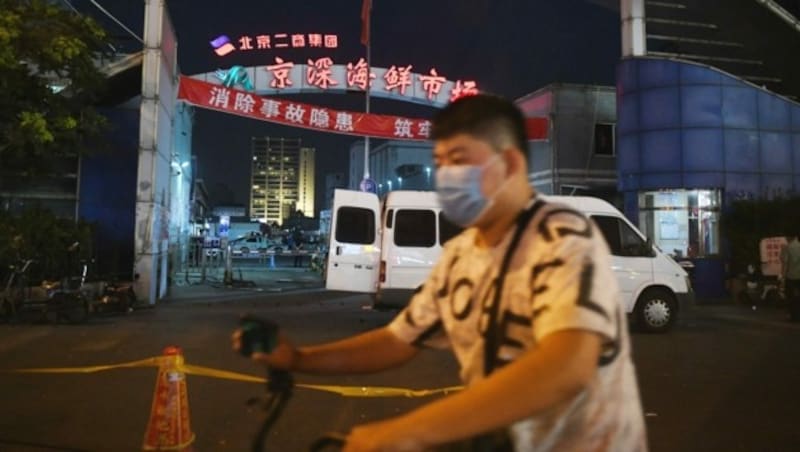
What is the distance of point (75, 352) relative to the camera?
9.44 metres

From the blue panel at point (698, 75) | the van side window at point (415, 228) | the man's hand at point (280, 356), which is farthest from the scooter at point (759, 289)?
the man's hand at point (280, 356)

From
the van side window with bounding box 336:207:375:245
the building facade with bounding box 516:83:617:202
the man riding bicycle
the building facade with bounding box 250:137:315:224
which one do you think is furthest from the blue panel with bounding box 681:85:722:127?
the building facade with bounding box 250:137:315:224

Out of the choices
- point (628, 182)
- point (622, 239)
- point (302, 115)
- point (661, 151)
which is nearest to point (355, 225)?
point (622, 239)

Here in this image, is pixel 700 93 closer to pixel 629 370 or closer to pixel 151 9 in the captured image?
pixel 151 9

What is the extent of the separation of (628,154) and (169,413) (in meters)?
17.9

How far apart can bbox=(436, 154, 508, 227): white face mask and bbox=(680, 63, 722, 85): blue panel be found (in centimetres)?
1945

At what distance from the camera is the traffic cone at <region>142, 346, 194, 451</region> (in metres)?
4.58

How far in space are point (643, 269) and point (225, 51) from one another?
18050 mm

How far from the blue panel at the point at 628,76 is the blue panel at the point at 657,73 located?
15cm

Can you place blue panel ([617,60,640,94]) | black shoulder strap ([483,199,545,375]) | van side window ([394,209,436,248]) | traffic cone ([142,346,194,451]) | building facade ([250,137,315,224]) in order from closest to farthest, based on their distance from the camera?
1. black shoulder strap ([483,199,545,375])
2. traffic cone ([142,346,194,451])
3. van side window ([394,209,436,248])
4. blue panel ([617,60,640,94])
5. building facade ([250,137,315,224])

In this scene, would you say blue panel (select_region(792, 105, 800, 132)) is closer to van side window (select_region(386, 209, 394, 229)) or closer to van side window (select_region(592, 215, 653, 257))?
van side window (select_region(592, 215, 653, 257))

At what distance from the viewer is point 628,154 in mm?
19891

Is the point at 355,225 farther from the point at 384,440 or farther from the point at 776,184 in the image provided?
the point at 776,184

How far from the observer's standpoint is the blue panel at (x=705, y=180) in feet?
61.1
